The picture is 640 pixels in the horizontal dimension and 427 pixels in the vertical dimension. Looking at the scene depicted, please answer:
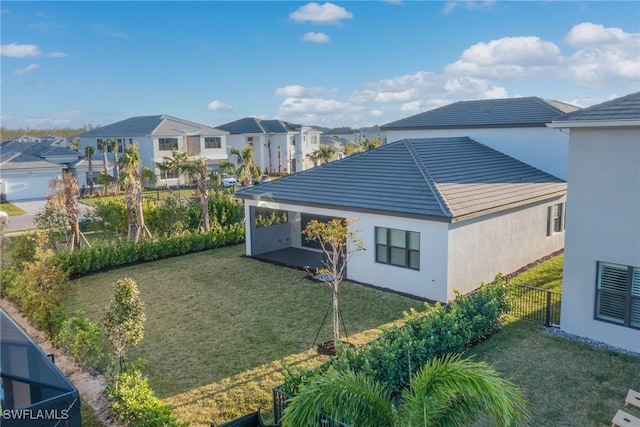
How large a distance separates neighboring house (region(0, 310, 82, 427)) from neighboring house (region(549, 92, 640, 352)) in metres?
11.0

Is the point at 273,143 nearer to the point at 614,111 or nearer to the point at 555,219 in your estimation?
the point at 555,219

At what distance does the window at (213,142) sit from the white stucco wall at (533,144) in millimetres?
37010

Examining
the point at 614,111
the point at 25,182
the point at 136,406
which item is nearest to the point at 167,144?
the point at 25,182

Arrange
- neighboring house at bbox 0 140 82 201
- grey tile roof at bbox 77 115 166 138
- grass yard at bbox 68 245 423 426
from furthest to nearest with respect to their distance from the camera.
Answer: grey tile roof at bbox 77 115 166 138 < neighboring house at bbox 0 140 82 201 < grass yard at bbox 68 245 423 426

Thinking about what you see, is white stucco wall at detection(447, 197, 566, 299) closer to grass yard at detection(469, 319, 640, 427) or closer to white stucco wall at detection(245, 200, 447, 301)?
white stucco wall at detection(245, 200, 447, 301)

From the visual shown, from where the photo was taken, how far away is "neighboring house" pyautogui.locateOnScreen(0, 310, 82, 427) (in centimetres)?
622

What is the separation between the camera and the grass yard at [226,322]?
9.54 m

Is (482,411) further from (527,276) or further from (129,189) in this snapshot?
(129,189)

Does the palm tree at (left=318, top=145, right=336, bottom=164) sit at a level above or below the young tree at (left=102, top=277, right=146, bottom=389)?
above

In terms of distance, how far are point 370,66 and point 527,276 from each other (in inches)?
725

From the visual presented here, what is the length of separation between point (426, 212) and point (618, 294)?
530 cm

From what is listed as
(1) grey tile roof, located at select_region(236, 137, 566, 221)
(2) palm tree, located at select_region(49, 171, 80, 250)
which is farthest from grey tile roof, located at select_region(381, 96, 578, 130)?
(2) palm tree, located at select_region(49, 171, 80, 250)

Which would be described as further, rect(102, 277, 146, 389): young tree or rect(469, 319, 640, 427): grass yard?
rect(102, 277, 146, 389): young tree

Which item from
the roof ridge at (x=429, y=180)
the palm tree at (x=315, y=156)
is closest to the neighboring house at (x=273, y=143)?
the palm tree at (x=315, y=156)
